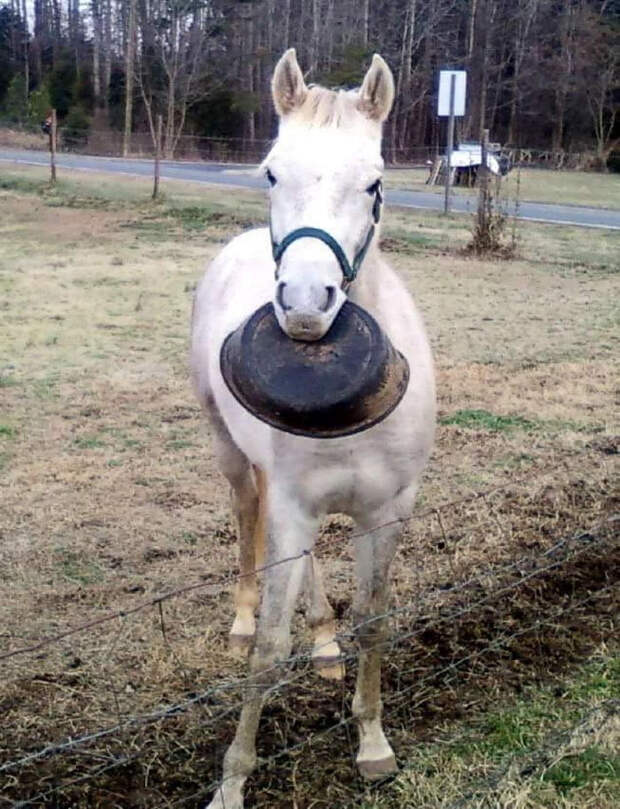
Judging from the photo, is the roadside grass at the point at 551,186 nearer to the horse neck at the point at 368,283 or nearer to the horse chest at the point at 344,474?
the horse neck at the point at 368,283

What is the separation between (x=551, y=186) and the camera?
28672 mm

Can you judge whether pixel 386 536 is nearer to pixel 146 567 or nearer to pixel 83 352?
pixel 146 567

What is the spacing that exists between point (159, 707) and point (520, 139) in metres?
44.8

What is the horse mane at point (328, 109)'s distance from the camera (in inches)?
108

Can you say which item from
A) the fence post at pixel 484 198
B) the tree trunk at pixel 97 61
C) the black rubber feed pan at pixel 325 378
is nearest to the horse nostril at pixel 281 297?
the black rubber feed pan at pixel 325 378

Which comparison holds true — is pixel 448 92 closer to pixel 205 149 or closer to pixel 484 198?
pixel 484 198

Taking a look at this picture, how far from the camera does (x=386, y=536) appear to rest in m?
3.13

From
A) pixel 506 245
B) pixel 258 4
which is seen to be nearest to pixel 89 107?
pixel 258 4

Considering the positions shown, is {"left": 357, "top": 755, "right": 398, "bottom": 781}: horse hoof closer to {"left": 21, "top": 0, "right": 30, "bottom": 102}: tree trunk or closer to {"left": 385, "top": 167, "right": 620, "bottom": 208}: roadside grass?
{"left": 385, "top": 167, "right": 620, "bottom": 208}: roadside grass

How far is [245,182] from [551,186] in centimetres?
939

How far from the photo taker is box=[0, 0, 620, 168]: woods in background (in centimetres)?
4081

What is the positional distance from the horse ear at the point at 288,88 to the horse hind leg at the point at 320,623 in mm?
1650

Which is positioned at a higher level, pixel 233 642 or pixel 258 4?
pixel 258 4

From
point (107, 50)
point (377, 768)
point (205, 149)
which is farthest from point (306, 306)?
point (107, 50)
